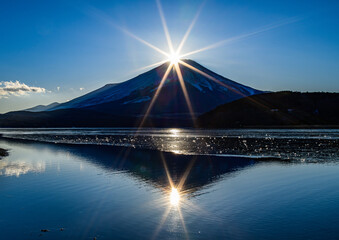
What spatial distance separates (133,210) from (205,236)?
4410 millimetres

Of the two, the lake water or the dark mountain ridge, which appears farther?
the dark mountain ridge

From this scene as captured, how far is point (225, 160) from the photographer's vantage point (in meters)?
31.4

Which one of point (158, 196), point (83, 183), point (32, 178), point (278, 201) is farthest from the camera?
point (32, 178)

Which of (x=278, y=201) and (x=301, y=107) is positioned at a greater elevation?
(x=301, y=107)

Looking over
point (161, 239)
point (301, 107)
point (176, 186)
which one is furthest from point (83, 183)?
point (301, 107)

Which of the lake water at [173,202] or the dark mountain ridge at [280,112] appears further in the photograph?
the dark mountain ridge at [280,112]

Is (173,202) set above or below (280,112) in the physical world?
below

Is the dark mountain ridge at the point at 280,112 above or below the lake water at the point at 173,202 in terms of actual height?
above

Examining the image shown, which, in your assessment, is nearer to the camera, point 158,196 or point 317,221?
point 317,221

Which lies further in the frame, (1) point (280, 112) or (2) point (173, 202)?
(1) point (280, 112)

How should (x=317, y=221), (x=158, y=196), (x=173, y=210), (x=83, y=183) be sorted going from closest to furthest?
(x=317, y=221)
(x=173, y=210)
(x=158, y=196)
(x=83, y=183)

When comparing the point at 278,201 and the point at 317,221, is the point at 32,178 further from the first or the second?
the point at 317,221

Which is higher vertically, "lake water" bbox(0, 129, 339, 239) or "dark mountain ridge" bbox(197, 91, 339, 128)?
"dark mountain ridge" bbox(197, 91, 339, 128)

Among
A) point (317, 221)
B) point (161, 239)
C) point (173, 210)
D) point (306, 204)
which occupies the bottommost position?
point (161, 239)
